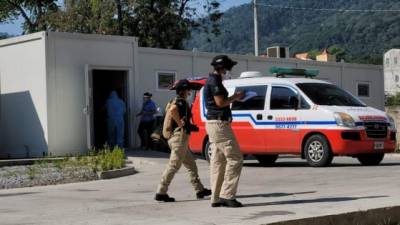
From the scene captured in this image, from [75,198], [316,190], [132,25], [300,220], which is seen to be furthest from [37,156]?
[132,25]

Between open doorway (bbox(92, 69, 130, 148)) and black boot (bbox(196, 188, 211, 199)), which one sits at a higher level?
open doorway (bbox(92, 69, 130, 148))

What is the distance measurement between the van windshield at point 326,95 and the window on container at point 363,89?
16.1 meters

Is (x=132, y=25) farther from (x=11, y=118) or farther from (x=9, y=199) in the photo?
(x=9, y=199)

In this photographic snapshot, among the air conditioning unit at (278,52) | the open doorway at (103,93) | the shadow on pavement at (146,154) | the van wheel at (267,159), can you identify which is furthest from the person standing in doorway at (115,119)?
the air conditioning unit at (278,52)

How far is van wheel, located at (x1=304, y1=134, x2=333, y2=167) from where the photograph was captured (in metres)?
15.0

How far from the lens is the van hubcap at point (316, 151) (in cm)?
1516

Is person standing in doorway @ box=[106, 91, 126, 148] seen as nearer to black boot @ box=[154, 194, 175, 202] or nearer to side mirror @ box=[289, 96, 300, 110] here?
side mirror @ box=[289, 96, 300, 110]

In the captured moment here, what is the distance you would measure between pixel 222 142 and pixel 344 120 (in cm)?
636

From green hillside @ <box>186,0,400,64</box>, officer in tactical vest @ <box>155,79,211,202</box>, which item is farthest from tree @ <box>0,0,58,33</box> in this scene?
green hillside @ <box>186,0,400,64</box>

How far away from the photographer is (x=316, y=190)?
35.9 feet

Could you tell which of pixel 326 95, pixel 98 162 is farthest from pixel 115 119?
pixel 326 95

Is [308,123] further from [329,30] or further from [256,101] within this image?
[329,30]

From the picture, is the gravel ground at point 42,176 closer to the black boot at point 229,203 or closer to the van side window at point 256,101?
the van side window at point 256,101

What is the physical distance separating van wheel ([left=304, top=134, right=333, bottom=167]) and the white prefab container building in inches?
285
